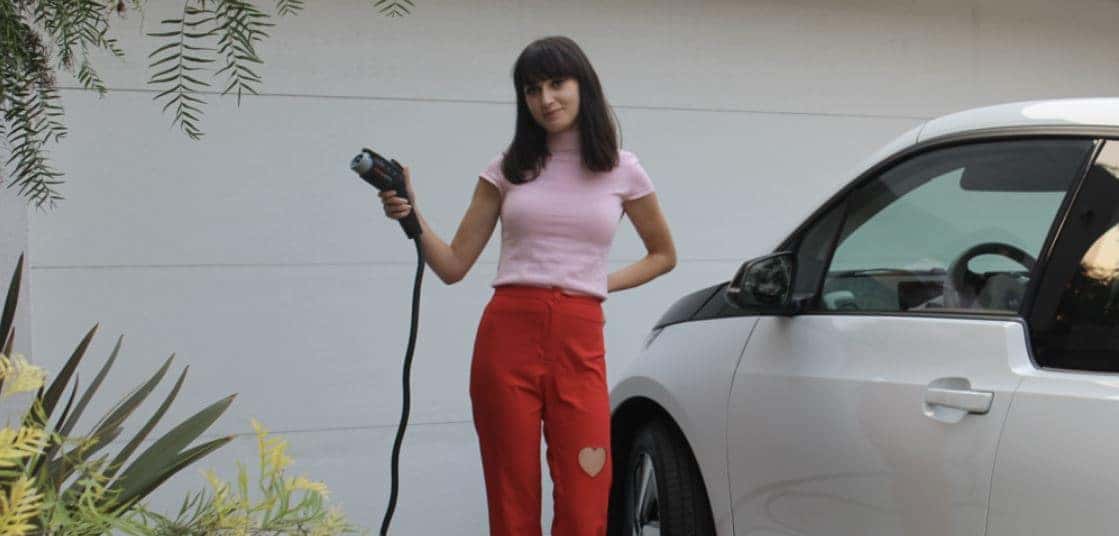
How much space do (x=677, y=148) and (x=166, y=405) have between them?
477 centimetres

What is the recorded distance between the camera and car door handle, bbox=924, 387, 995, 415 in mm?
2766

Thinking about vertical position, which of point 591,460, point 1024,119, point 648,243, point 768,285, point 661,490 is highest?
point 1024,119

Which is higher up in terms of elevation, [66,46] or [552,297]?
[66,46]

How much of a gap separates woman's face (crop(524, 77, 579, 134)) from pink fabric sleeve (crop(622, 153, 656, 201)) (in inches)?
7.9

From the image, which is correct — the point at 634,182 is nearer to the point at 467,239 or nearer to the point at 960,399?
the point at 467,239

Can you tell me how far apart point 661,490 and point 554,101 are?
1.24m

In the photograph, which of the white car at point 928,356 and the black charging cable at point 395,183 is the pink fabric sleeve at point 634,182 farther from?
the black charging cable at point 395,183

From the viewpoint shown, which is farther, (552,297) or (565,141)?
(565,141)

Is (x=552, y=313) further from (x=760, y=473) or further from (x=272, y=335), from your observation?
(x=272, y=335)

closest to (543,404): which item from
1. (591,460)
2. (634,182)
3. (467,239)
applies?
(591,460)

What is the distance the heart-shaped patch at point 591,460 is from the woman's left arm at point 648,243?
1.36 ft

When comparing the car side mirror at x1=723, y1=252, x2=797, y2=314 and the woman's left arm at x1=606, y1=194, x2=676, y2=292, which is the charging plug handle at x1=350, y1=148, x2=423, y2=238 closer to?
the woman's left arm at x1=606, y1=194, x2=676, y2=292

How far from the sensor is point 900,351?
311cm

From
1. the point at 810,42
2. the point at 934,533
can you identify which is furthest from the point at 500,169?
the point at 810,42
